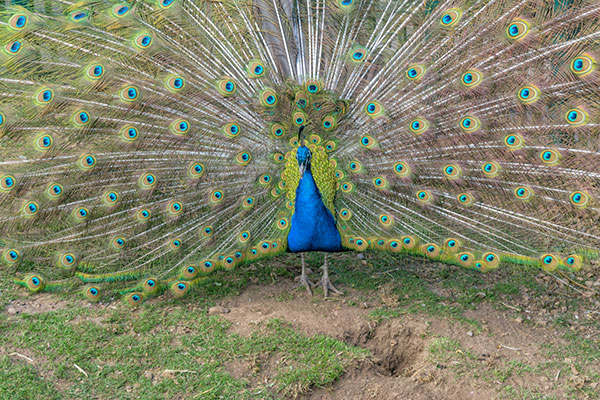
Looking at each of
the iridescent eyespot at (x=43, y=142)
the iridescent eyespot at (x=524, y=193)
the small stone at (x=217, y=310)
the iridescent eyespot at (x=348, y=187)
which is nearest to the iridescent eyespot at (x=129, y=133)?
the iridescent eyespot at (x=43, y=142)

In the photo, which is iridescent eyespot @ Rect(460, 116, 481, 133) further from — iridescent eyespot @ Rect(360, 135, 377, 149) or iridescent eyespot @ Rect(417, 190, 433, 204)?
iridescent eyespot @ Rect(360, 135, 377, 149)

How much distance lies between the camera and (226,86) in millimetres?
3918

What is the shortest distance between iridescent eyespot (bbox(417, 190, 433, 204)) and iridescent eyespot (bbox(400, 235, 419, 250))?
31cm

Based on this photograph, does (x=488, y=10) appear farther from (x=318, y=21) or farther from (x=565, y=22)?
(x=318, y=21)

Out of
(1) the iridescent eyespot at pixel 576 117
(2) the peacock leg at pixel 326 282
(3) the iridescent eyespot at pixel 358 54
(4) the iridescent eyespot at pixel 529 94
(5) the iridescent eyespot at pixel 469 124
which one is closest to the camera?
(1) the iridescent eyespot at pixel 576 117

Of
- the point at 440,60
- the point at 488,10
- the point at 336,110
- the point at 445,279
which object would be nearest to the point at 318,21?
the point at 336,110

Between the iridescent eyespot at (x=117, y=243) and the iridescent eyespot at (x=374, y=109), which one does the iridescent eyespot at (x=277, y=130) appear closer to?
the iridescent eyespot at (x=374, y=109)

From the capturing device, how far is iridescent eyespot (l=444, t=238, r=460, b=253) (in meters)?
3.95

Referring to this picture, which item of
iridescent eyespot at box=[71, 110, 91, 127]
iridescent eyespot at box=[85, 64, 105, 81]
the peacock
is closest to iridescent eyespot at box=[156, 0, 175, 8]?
the peacock

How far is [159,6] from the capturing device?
147 inches

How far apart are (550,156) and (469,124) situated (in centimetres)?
60

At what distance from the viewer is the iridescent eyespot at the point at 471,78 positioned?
12.2ft

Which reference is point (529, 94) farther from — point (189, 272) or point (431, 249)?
point (189, 272)

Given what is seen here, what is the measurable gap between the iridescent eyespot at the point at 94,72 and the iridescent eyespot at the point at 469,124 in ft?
8.72
